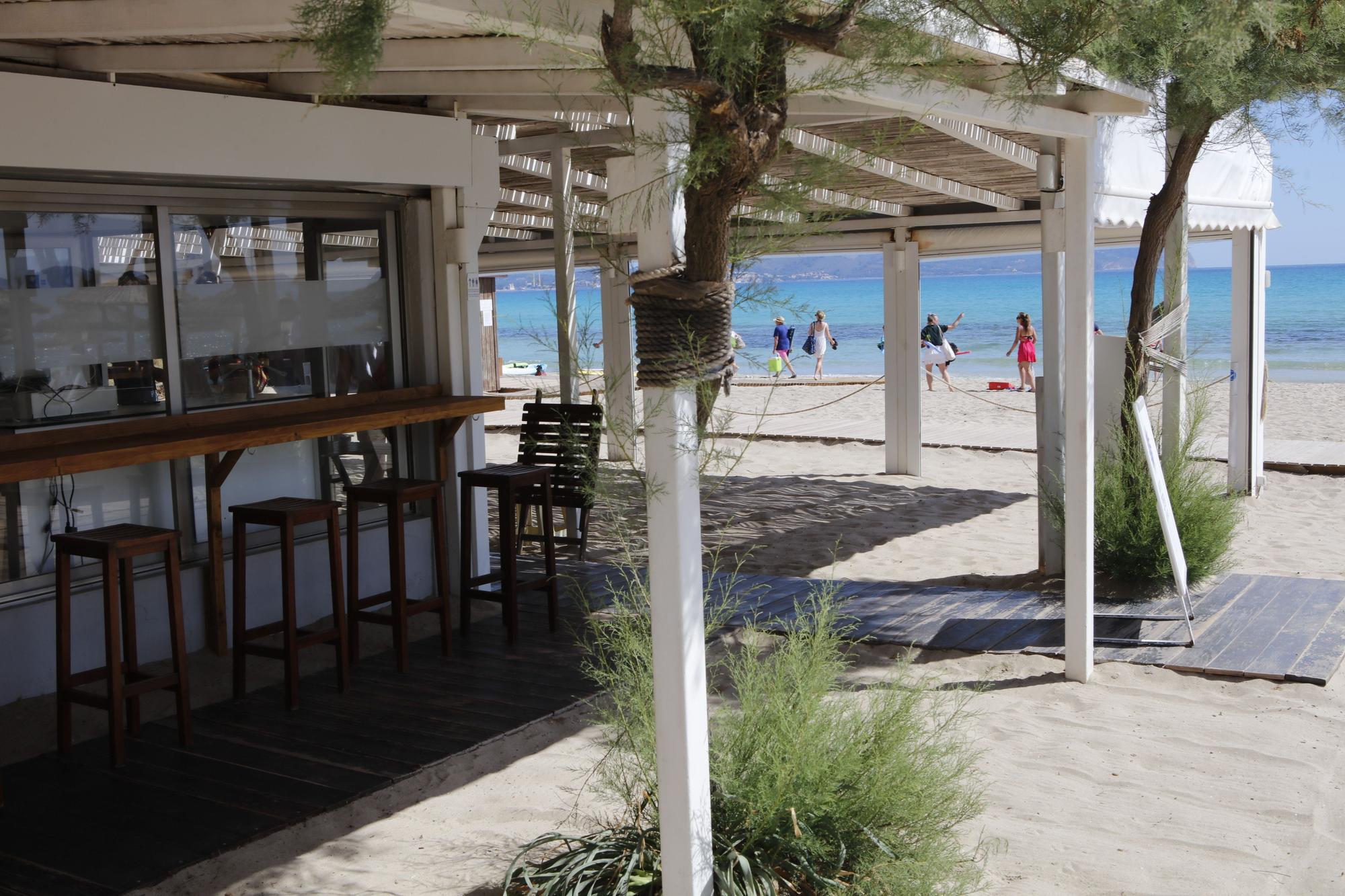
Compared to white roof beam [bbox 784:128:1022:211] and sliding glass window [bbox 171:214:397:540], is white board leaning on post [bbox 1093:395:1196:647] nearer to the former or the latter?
white roof beam [bbox 784:128:1022:211]

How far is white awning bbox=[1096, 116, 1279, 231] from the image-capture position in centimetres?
677

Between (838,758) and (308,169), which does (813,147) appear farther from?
(838,758)

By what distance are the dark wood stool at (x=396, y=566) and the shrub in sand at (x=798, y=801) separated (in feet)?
7.18

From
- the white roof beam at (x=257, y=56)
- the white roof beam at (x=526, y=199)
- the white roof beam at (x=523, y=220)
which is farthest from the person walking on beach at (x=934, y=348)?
the white roof beam at (x=257, y=56)

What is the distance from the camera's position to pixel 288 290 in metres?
5.74

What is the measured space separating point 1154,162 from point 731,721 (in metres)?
5.81

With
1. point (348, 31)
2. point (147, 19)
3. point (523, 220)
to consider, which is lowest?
point (348, 31)

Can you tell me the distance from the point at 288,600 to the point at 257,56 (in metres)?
1.99

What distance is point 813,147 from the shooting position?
7504 millimetres

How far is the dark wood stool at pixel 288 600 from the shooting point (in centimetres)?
455

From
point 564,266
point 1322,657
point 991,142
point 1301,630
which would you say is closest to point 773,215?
point 1322,657

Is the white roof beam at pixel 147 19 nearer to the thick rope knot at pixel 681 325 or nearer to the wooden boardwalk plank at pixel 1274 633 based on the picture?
the thick rope knot at pixel 681 325

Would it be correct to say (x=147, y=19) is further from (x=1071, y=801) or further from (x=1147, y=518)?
(x=1147, y=518)

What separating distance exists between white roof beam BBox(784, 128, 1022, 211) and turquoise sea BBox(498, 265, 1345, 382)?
9186mm
